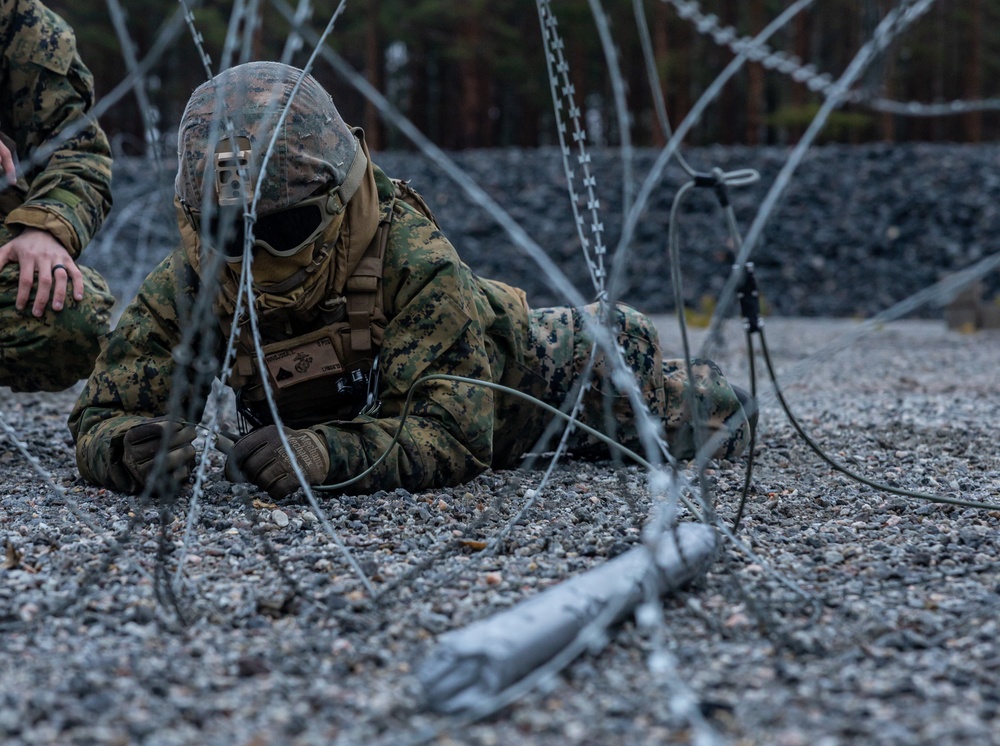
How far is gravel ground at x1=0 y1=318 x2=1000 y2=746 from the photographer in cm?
183

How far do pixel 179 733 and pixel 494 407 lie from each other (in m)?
2.00

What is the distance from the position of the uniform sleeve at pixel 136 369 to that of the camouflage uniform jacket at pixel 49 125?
84 cm

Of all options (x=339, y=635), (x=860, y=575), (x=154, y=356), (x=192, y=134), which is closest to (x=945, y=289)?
(x=860, y=575)

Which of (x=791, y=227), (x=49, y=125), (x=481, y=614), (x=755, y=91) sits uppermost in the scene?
(x=755, y=91)

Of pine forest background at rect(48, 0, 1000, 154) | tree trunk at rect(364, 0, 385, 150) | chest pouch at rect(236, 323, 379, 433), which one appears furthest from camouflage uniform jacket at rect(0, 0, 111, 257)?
tree trunk at rect(364, 0, 385, 150)

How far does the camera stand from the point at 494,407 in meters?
3.68

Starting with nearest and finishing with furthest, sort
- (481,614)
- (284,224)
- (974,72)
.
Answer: (481,614) → (284,224) → (974,72)

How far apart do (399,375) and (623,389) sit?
92cm

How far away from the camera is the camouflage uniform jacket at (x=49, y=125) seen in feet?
13.7

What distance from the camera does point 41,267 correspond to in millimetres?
3992

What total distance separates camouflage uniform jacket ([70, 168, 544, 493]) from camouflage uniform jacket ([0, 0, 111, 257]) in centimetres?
90

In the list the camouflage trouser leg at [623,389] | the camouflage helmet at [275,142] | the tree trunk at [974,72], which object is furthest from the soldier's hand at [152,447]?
the tree trunk at [974,72]

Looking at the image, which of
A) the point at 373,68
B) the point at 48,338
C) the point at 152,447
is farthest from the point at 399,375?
the point at 373,68

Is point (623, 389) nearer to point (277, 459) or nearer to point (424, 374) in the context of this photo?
point (424, 374)
